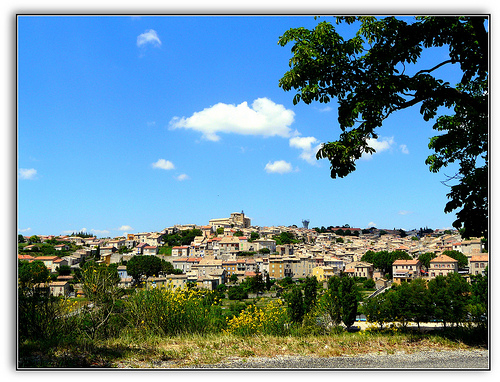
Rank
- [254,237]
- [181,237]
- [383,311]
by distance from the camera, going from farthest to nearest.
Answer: [181,237] < [254,237] < [383,311]

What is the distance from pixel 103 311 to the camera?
12.0 feet

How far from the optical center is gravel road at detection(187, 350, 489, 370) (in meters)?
3.00

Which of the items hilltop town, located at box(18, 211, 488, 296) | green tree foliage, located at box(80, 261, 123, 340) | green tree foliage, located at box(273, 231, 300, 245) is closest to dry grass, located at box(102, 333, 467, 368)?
green tree foliage, located at box(80, 261, 123, 340)

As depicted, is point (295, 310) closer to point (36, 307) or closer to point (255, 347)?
point (255, 347)

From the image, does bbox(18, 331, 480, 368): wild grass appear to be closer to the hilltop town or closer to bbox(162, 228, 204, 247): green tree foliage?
the hilltop town

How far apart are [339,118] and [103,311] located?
2791 mm

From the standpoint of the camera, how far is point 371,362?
10.1ft

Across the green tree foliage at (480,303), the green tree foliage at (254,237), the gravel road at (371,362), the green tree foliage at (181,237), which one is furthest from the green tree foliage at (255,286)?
the gravel road at (371,362)

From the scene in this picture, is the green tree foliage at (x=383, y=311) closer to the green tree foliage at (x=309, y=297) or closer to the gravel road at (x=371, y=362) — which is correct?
the green tree foliage at (x=309, y=297)

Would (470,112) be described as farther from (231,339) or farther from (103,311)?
(103,311)

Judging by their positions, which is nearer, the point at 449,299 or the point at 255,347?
the point at 255,347

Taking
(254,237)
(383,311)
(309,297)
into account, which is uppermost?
(383,311)

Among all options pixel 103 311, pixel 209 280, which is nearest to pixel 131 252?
pixel 209 280

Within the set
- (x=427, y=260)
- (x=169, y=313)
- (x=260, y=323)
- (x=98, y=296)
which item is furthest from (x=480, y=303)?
(x=427, y=260)
